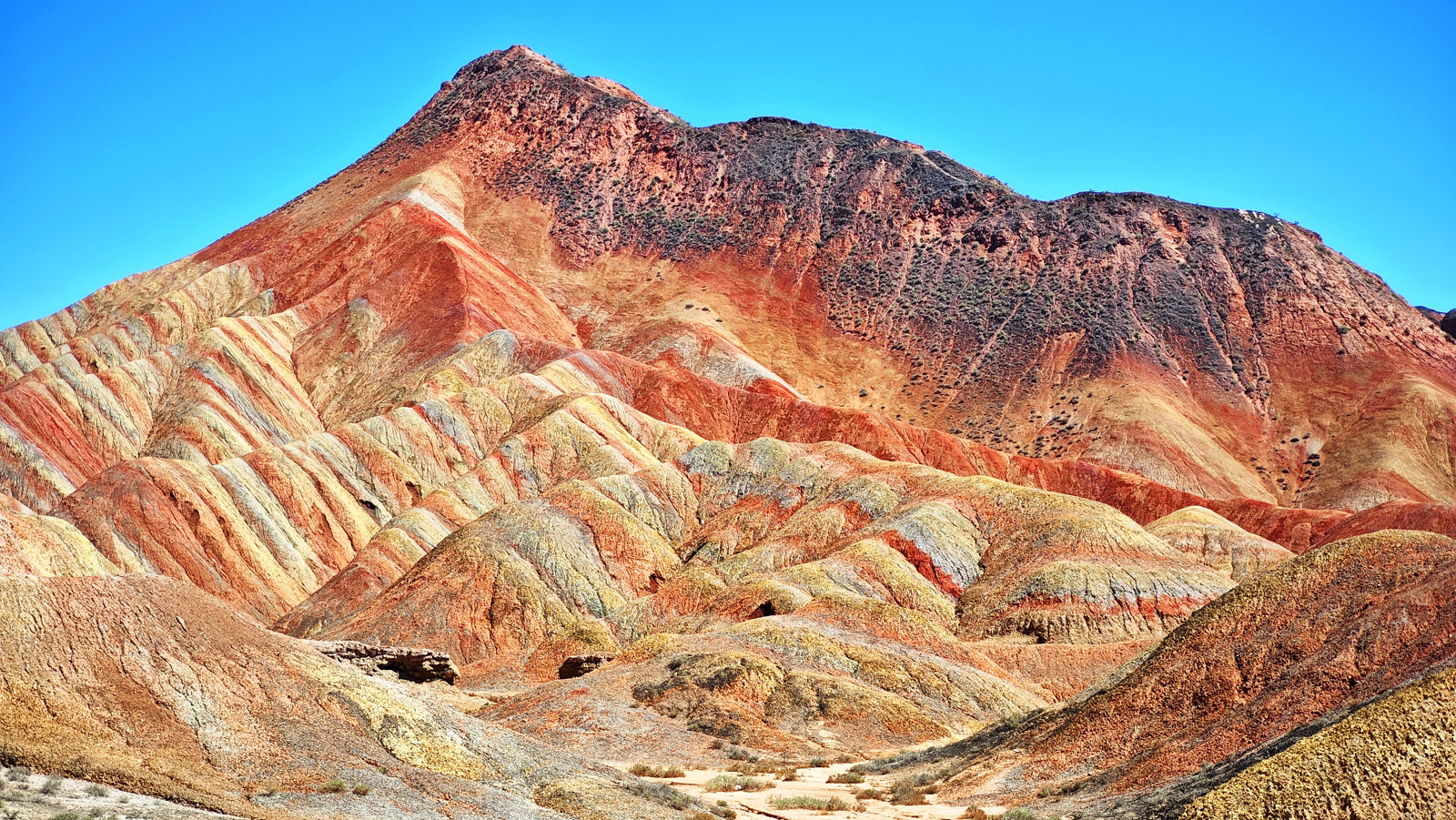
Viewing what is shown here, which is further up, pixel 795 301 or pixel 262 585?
pixel 795 301

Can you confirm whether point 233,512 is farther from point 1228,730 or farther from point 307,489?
point 1228,730

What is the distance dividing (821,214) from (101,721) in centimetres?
11519

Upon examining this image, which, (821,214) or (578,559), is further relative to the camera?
(821,214)

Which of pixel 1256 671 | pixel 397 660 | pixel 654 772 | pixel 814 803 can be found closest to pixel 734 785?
pixel 654 772

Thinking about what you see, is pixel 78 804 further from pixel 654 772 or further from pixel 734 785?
pixel 654 772

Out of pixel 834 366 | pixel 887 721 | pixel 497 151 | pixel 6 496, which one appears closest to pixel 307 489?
pixel 6 496

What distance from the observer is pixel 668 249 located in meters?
128

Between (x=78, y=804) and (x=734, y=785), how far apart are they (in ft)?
49.4

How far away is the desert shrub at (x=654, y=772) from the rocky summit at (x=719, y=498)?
16 cm

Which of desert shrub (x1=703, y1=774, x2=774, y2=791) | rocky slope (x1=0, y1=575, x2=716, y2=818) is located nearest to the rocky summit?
rocky slope (x1=0, y1=575, x2=716, y2=818)

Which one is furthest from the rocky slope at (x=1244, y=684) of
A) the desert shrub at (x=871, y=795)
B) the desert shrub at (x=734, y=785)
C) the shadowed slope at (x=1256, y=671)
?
the desert shrub at (x=734, y=785)

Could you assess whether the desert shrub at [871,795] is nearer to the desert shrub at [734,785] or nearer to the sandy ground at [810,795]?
the sandy ground at [810,795]

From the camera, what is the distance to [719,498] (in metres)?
73.6

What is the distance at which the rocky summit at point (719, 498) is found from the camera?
23406 millimetres
